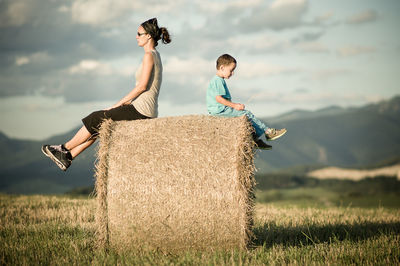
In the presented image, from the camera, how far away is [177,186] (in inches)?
223

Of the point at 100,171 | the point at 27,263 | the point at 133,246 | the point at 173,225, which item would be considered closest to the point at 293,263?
the point at 173,225

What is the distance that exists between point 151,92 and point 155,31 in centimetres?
96

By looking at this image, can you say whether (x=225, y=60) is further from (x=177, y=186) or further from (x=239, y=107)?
(x=177, y=186)

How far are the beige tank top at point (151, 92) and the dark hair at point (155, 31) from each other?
0.25 m

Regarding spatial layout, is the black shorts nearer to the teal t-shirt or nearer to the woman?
the woman

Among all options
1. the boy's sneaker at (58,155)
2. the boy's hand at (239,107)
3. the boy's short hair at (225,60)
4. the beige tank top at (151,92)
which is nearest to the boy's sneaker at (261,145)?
the boy's hand at (239,107)

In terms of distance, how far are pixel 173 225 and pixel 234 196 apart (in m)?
0.93

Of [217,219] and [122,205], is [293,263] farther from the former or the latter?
[122,205]

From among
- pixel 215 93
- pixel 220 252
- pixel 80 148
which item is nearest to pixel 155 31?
pixel 215 93

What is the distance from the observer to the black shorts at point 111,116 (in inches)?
246

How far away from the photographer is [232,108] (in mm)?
6688

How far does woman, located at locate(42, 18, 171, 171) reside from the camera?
6293 millimetres

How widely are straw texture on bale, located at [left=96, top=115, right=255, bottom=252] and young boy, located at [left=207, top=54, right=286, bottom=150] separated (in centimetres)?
63

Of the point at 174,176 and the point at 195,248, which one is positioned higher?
the point at 174,176
